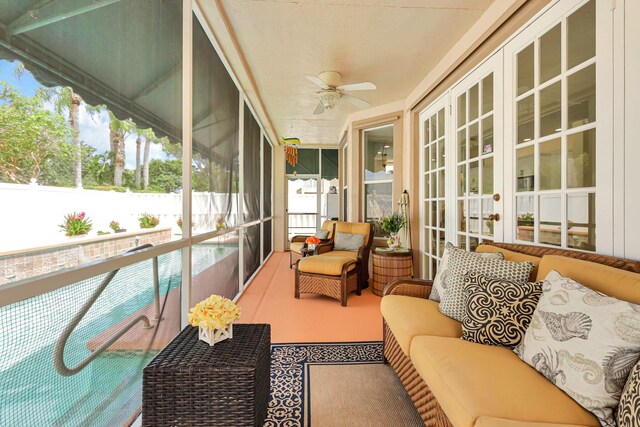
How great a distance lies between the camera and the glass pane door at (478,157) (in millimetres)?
2516

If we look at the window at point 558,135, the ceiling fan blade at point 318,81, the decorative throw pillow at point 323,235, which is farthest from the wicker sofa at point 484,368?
the decorative throw pillow at point 323,235

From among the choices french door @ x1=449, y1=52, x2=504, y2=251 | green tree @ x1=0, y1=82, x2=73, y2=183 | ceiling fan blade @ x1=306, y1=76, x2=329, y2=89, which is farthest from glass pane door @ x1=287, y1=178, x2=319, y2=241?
green tree @ x1=0, y1=82, x2=73, y2=183

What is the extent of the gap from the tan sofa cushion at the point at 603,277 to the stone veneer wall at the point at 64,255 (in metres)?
2.05

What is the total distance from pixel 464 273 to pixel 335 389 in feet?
3.44

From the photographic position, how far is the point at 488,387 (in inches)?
43.4

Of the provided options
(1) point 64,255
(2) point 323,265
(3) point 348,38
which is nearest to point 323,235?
(2) point 323,265

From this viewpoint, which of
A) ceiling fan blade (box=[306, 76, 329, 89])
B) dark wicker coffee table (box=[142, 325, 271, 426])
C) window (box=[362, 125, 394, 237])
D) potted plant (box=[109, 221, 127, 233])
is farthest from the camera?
window (box=[362, 125, 394, 237])

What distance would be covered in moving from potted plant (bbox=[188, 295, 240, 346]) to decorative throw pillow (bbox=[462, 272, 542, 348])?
1.17 metres

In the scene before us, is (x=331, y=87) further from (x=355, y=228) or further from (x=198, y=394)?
(x=198, y=394)

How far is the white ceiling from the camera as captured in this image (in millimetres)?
2420

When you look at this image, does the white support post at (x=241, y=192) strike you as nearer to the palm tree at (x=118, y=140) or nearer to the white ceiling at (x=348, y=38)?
the white ceiling at (x=348, y=38)

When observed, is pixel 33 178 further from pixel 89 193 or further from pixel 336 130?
pixel 336 130

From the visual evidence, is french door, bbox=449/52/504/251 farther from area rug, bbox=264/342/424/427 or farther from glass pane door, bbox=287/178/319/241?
glass pane door, bbox=287/178/319/241

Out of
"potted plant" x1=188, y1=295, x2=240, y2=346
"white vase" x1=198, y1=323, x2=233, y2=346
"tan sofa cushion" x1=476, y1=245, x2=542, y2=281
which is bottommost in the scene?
"white vase" x1=198, y1=323, x2=233, y2=346
